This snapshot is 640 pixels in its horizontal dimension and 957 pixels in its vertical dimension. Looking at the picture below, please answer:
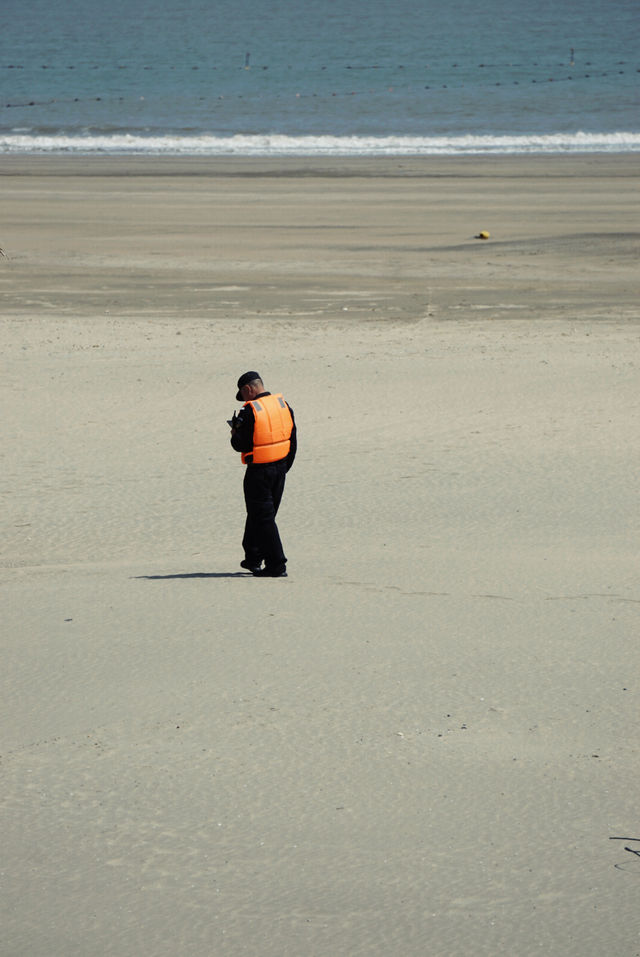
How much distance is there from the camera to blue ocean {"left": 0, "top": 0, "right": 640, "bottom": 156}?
160 feet

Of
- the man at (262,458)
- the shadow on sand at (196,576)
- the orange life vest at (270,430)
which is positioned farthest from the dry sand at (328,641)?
the orange life vest at (270,430)

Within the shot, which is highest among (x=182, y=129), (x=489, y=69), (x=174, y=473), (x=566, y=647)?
(x=489, y=69)

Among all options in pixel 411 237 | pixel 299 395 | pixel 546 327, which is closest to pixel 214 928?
pixel 299 395

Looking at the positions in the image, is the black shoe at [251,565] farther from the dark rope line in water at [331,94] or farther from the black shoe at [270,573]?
the dark rope line in water at [331,94]

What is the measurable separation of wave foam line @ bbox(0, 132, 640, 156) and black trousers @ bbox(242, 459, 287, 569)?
3667cm

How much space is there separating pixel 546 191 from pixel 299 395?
63.6ft

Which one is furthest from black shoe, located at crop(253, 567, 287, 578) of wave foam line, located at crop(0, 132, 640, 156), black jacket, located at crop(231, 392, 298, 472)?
wave foam line, located at crop(0, 132, 640, 156)

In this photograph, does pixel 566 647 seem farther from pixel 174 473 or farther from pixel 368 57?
pixel 368 57

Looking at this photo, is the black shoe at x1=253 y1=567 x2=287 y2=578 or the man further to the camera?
the black shoe at x1=253 y1=567 x2=287 y2=578

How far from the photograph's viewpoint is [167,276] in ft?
62.5

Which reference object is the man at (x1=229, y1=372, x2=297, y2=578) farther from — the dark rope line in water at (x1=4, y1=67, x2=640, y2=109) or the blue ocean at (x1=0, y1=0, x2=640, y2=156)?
the dark rope line in water at (x1=4, y1=67, x2=640, y2=109)

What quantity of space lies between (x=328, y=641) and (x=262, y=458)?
1209mm

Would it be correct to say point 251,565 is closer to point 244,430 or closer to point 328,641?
point 244,430

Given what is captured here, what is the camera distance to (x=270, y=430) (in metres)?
6.36
